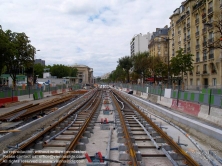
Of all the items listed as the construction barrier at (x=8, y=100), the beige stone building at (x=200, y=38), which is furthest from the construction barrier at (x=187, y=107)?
the beige stone building at (x=200, y=38)

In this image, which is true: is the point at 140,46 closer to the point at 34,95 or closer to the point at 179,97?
the point at 34,95

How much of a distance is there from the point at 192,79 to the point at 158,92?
29.9m

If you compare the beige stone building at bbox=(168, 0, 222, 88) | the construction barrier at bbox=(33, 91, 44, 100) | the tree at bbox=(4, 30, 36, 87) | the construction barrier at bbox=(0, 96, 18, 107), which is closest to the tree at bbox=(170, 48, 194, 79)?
the beige stone building at bbox=(168, 0, 222, 88)

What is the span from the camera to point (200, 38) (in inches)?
2045

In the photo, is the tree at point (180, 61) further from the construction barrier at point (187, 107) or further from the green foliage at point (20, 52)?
the green foliage at point (20, 52)

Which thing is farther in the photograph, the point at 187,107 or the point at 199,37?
the point at 199,37

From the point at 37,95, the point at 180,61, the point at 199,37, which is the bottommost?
the point at 37,95

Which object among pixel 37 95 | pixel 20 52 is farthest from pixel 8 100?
pixel 20 52

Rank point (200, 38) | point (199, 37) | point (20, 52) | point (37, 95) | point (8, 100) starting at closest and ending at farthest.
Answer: point (8, 100)
point (37, 95)
point (20, 52)
point (200, 38)
point (199, 37)

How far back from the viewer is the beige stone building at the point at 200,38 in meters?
44.9

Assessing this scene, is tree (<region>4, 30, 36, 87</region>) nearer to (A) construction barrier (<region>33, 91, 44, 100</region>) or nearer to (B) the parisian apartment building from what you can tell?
(A) construction barrier (<region>33, 91, 44, 100</region>)

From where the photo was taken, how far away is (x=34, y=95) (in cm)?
3516

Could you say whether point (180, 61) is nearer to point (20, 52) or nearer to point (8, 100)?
A: point (20, 52)

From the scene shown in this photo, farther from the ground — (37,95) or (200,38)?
(200,38)
